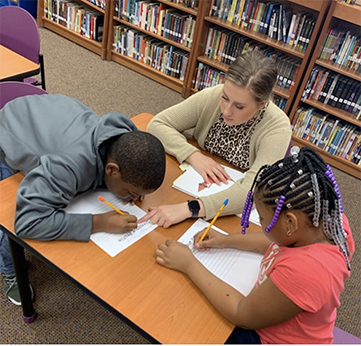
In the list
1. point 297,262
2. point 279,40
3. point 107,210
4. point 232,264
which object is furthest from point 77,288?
point 279,40

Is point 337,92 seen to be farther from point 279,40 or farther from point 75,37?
point 75,37

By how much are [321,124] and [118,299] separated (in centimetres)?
270

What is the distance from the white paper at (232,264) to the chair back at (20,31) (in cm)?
190

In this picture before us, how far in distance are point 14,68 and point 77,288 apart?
1.27 m

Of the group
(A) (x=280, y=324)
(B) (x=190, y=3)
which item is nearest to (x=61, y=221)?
(A) (x=280, y=324)

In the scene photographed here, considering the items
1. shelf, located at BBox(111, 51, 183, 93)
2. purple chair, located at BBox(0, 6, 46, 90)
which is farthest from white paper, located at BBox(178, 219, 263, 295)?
shelf, located at BBox(111, 51, 183, 93)

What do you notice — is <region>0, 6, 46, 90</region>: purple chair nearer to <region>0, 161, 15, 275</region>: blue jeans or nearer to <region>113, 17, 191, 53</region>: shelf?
<region>0, 161, 15, 275</region>: blue jeans

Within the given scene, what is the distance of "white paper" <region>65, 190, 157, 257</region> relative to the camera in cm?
117

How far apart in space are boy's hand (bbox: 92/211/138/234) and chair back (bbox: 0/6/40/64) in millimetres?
1751

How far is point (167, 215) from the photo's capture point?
4.25 ft

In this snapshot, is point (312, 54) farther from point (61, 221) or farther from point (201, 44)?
point (61, 221)

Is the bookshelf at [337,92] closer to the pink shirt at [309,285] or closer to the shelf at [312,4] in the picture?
the shelf at [312,4]

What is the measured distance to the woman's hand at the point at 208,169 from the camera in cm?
155

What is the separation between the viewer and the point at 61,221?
3.69ft
